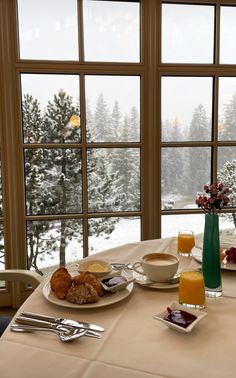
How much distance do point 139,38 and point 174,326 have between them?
82.2 inches

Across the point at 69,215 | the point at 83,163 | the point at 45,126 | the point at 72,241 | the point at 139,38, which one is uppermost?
the point at 139,38

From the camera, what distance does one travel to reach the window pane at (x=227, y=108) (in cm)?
261

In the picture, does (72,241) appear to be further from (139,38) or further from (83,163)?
(139,38)

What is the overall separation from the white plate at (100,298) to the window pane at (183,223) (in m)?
1.55

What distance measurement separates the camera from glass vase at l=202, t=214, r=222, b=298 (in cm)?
112

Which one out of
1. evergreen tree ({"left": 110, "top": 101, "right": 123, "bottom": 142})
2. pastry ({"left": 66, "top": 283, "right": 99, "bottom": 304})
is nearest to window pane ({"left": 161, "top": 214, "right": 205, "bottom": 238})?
evergreen tree ({"left": 110, "top": 101, "right": 123, "bottom": 142})

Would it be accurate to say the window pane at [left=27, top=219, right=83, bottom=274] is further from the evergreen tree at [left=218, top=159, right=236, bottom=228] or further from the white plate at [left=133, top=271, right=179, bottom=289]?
the white plate at [left=133, top=271, right=179, bottom=289]

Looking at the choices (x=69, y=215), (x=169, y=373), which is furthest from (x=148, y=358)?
(x=69, y=215)

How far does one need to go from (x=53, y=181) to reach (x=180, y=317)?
1.76m

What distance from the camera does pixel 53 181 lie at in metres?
2.55

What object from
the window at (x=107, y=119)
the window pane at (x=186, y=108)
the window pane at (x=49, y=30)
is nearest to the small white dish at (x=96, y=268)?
the window at (x=107, y=119)

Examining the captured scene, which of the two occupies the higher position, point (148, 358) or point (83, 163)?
point (83, 163)

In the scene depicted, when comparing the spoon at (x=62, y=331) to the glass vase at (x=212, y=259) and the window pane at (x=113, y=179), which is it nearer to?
the glass vase at (x=212, y=259)

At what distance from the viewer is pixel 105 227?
262 centimetres
